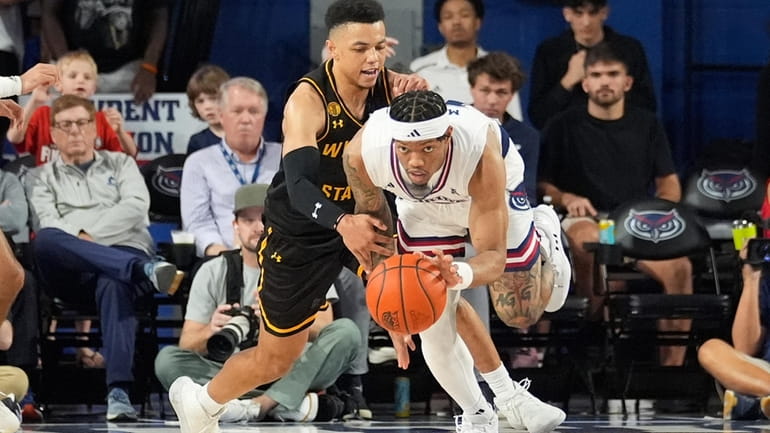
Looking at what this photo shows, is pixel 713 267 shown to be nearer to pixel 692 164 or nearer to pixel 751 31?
pixel 692 164

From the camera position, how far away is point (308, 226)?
20.4 ft

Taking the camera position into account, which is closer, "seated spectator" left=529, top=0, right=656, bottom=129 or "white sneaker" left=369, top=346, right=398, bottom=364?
"white sneaker" left=369, top=346, right=398, bottom=364

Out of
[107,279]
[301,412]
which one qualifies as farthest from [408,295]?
[107,279]

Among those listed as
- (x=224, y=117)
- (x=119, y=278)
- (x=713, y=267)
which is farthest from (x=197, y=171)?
(x=713, y=267)

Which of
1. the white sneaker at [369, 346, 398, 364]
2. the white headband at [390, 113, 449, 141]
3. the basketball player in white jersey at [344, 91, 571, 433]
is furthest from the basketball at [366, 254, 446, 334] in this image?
the white sneaker at [369, 346, 398, 364]

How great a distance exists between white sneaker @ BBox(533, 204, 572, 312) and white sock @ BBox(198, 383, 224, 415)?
5.53 feet

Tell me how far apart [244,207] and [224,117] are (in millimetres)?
843

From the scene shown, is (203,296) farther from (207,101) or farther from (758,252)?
(758,252)

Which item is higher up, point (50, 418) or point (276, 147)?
point (276, 147)

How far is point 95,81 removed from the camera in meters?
9.21

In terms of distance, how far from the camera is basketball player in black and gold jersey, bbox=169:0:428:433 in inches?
243

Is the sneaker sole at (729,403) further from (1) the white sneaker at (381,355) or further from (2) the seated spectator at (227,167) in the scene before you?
(2) the seated spectator at (227,167)

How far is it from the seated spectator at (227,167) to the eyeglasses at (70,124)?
66 cm

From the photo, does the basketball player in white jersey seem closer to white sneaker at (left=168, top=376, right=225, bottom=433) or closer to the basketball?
the basketball
